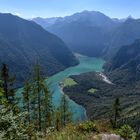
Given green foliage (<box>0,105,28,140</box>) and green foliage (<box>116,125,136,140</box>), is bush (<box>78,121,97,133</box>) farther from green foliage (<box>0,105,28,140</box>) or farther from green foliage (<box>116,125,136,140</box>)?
green foliage (<box>0,105,28,140</box>)

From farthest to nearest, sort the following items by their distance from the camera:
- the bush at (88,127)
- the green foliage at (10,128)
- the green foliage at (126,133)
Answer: the green foliage at (126,133) → the bush at (88,127) → the green foliage at (10,128)

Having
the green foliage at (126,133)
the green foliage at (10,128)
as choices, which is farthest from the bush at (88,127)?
the green foliage at (10,128)

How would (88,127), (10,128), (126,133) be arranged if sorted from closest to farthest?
(10,128) → (88,127) → (126,133)

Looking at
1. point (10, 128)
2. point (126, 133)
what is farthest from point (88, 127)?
point (10, 128)

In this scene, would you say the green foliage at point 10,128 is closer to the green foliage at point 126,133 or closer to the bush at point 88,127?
the bush at point 88,127

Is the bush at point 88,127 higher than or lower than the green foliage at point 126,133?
higher

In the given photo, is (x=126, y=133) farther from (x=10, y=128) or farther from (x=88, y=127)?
(x=10, y=128)

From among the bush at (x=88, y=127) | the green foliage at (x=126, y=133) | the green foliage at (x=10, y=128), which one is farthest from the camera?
the green foliage at (x=126, y=133)

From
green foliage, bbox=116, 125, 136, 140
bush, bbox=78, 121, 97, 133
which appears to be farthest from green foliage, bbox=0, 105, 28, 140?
green foliage, bbox=116, 125, 136, 140

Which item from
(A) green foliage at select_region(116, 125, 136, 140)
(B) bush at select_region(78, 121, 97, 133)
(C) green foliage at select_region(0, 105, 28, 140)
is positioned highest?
(C) green foliage at select_region(0, 105, 28, 140)

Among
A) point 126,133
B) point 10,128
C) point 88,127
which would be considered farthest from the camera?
point 126,133

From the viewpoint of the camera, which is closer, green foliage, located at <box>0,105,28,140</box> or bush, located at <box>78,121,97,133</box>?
green foliage, located at <box>0,105,28,140</box>

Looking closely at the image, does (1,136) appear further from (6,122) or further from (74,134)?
(74,134)
